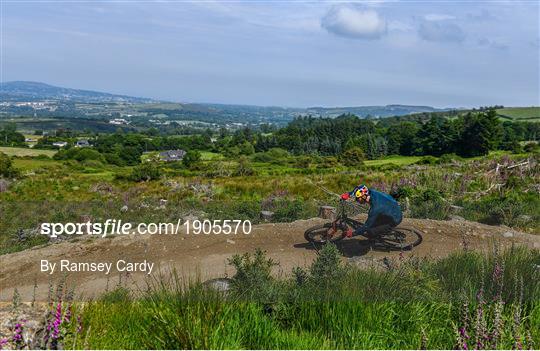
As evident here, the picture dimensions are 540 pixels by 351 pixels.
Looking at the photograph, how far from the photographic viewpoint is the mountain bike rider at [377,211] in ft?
21.3

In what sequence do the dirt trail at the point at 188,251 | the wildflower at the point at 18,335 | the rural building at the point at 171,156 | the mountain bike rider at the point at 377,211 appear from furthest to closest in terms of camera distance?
the rural building at the point at 171,156 < the mountain bike rider at the point at 377,211 < the dirt trail at the point at 188,251 < the wildflower at the point at 18,335

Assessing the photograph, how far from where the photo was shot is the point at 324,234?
24.0ft

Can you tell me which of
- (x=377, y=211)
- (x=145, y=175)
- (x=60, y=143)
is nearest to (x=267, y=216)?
(x=377, y=211)

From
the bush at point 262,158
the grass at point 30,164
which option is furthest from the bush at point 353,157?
the grass at point 30,164

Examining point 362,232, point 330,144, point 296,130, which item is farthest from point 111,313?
point 296,130

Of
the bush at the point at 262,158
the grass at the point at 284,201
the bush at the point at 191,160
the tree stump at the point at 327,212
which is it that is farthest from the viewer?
the bush at the point at 262,158

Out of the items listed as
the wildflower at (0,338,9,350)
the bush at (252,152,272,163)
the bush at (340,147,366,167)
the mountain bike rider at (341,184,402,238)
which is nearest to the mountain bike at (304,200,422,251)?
the mountain bike rider at (341,184,402,238)

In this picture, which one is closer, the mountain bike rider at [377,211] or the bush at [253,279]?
the bush at [253,279]

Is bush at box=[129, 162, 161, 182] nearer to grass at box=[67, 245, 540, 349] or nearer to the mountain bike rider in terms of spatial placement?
the mountain bike rider

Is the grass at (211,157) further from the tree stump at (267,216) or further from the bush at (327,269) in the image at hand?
the bush at (327,269)

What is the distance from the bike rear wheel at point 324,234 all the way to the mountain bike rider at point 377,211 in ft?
0.64

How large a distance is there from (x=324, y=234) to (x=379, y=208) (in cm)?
109

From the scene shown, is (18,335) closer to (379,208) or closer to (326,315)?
(326,315)

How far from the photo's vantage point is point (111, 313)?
3.56 meters
